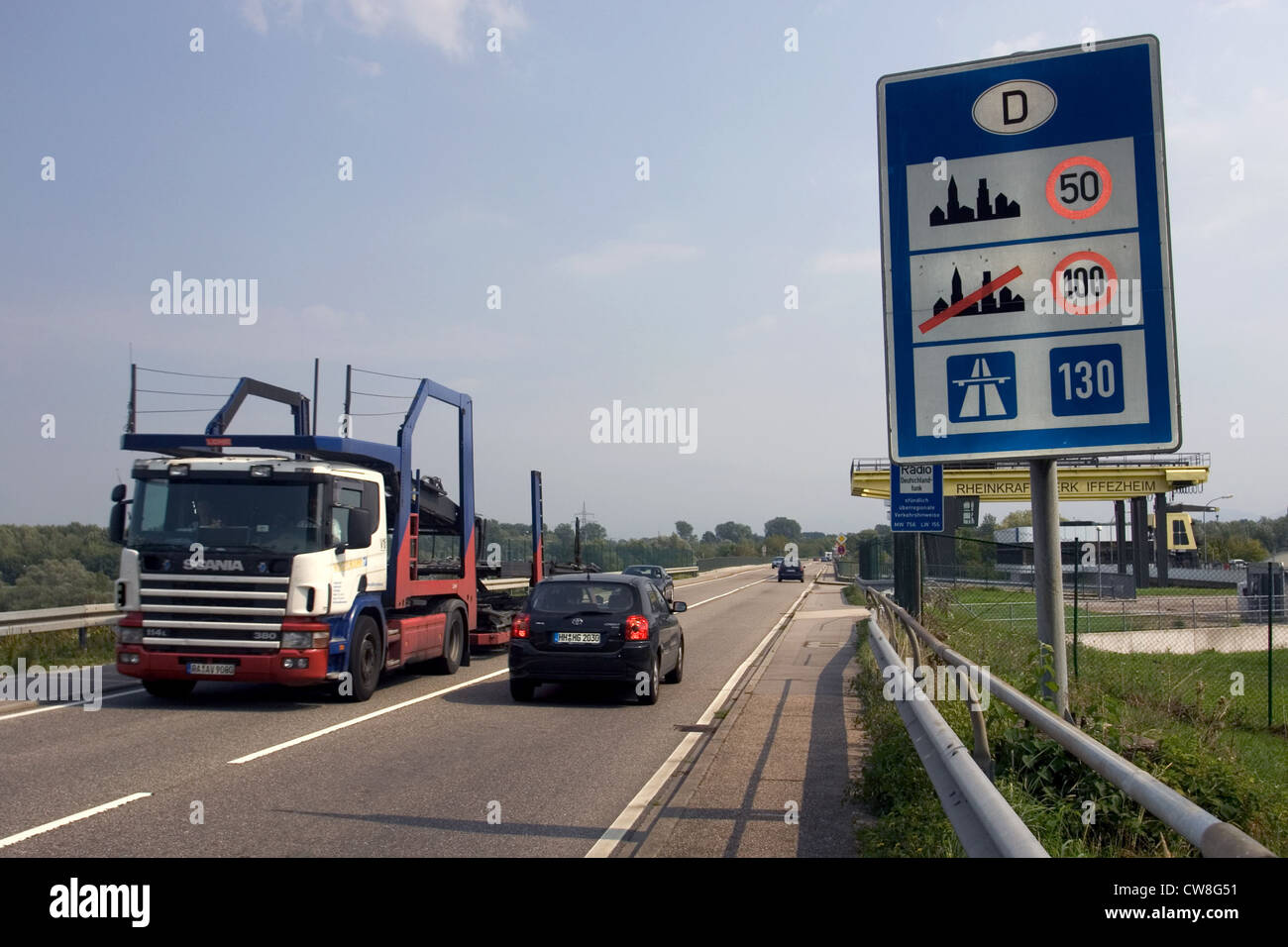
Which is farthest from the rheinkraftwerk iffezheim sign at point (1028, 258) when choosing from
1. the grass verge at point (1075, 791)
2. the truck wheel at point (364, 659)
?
the truck wheel at point (364, 659)

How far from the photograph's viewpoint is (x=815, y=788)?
766 centimetres

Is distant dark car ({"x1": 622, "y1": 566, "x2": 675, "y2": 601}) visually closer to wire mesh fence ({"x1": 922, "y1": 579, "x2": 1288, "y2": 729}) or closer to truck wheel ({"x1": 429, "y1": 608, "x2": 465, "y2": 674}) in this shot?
wire mesh fence ({"x1": 922, "y1": 579, "x2": 1288, "y2": 729})

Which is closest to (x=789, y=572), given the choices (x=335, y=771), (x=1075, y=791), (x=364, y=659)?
(x=364, y=659)

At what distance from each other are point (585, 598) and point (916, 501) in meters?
6.50

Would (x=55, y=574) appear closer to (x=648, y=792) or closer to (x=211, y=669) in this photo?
(x=211, y=669)

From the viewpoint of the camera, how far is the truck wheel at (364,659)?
11938 millimetres

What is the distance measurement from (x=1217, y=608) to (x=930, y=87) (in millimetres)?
18013

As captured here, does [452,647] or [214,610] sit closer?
[214,610]

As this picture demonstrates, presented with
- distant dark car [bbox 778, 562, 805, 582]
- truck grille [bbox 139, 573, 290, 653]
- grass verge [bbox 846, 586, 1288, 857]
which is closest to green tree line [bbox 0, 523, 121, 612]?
truck grille [bbox 139, 573, 290, 653]

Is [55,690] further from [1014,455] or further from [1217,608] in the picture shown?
Result: [1217,608]

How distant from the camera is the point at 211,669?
1115 centimetres

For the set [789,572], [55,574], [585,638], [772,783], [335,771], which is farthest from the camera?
[789,572]

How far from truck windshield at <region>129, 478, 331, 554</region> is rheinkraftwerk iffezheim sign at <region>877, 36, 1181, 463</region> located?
798cm
